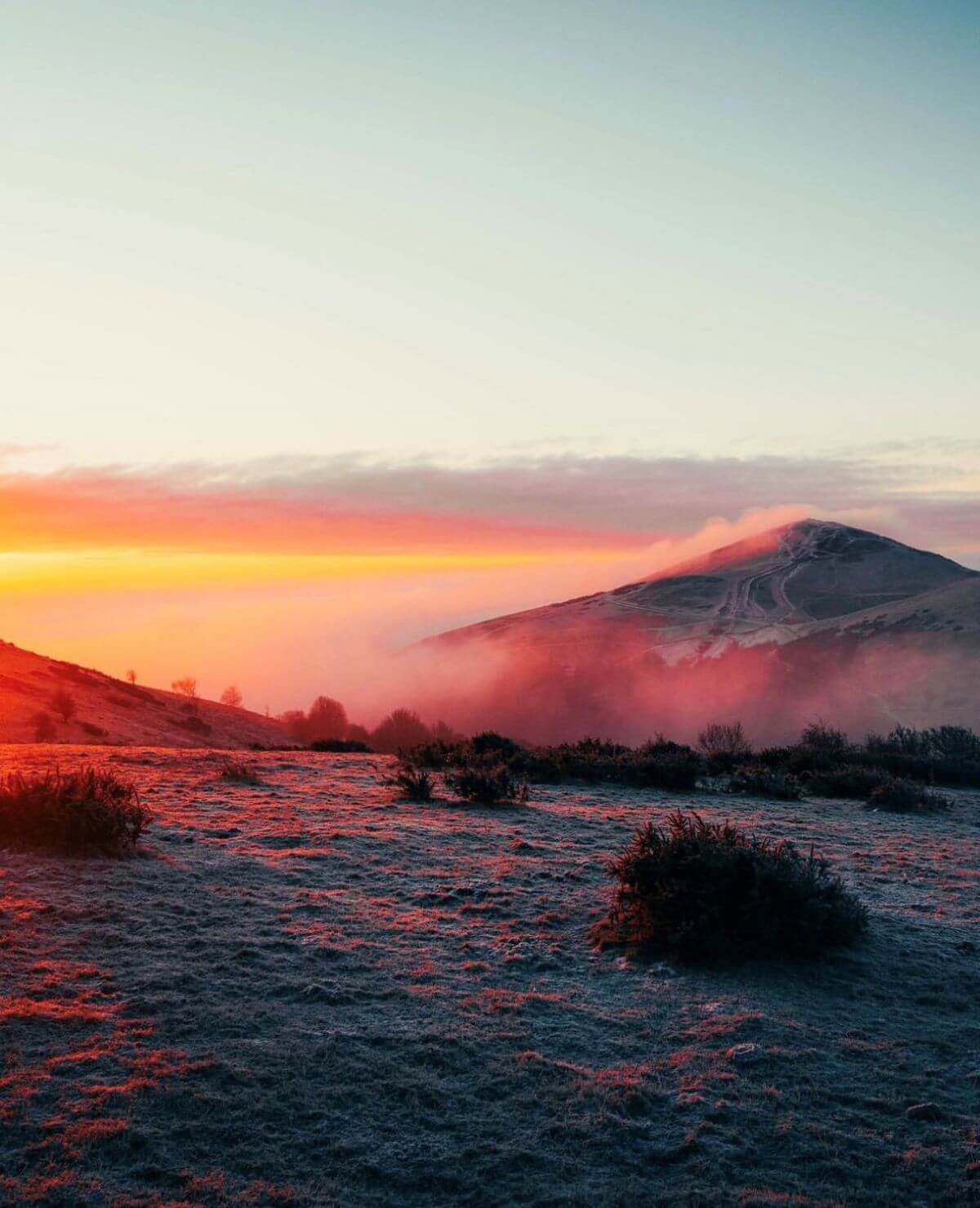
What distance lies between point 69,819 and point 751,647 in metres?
97.6

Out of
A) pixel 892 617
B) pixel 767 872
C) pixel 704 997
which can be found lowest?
pixel 704 997

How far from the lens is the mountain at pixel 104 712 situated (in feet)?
101

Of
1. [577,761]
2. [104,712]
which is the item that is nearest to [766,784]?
[577,761]

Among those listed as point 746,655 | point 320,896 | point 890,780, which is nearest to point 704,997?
point 320,896

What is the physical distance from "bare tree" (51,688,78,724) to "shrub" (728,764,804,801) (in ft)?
78.5

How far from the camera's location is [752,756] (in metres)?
18.2

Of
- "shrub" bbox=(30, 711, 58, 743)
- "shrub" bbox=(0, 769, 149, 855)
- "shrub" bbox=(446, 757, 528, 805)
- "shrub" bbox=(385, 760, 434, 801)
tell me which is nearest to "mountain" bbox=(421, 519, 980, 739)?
"shrub" bbox=(30, 711, 58, 743)

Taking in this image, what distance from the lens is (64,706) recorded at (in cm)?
3297

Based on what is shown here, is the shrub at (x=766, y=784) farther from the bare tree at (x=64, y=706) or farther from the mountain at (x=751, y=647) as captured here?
the mountain at (x=751, y=647)

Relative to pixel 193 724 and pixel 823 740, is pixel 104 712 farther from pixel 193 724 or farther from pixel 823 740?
pixel 823 740

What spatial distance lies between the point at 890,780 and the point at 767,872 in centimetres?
838

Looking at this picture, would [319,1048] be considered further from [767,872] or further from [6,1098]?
[767,872]

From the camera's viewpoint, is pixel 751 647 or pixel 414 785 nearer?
pixel 414 785

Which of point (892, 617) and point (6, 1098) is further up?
point (892, 617)
